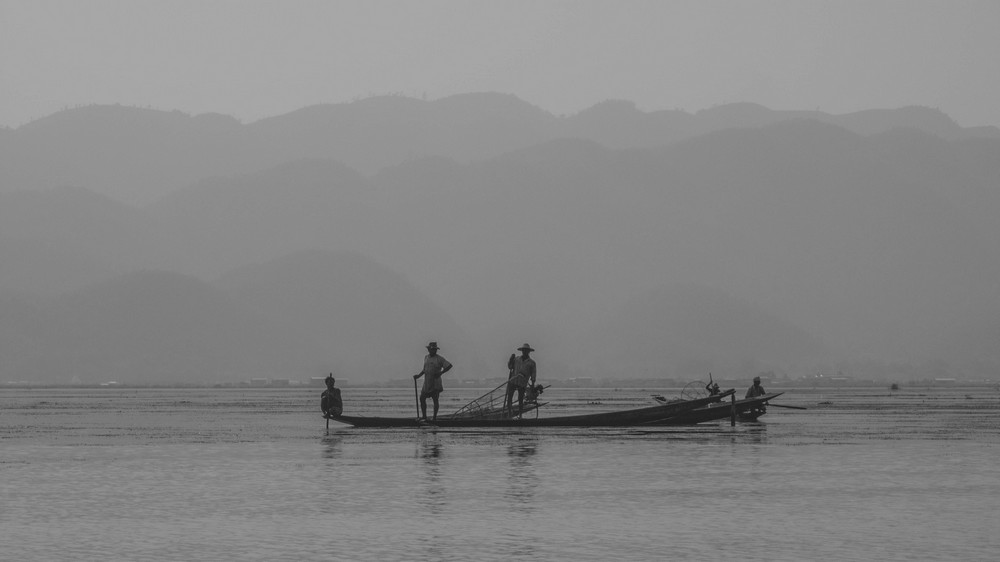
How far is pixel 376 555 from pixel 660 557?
394 centimetres

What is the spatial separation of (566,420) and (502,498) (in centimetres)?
2264

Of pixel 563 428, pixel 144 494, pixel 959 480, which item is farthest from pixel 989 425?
pixel 144 494

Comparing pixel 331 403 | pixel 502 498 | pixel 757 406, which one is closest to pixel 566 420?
pixel 331 403

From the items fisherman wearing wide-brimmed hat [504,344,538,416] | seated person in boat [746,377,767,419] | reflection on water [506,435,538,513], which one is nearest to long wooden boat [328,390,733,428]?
fisherman wearing wide-brimmed hat [504,344,538,416]

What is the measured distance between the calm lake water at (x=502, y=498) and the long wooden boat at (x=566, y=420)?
3.04 metres

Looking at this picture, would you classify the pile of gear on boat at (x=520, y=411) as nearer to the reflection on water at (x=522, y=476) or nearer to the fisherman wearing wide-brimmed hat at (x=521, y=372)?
the fisherman wearing wide-brimmed hat at (x=521, y=372)

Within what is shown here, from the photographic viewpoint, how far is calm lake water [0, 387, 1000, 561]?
67.7 ft

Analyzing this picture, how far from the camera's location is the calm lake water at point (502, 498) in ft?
67.7

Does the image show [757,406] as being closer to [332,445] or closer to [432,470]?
[332,445]

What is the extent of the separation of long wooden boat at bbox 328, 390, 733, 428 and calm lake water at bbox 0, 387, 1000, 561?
304 cm

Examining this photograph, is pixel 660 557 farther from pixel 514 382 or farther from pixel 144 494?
pixel 514 382

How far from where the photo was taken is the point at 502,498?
1049 inches

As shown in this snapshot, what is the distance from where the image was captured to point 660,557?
781 inches

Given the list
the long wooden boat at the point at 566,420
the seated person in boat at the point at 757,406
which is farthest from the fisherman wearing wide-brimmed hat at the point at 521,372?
the seated person in boat at the point at 757,406
